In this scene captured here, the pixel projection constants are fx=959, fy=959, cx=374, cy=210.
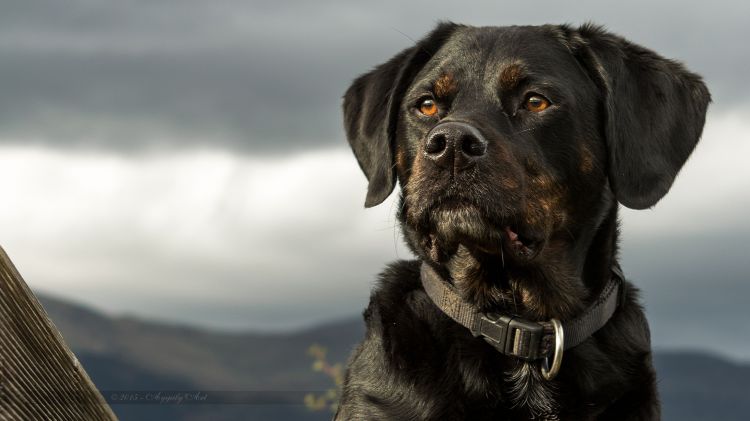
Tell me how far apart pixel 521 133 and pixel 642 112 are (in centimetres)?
74

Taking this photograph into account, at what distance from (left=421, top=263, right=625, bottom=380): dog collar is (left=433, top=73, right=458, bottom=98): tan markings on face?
0.88 meters

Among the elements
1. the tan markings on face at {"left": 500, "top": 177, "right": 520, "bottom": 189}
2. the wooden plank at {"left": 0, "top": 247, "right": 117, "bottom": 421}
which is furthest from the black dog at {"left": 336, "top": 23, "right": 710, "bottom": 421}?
the wooden plank at {"left": 0, "top": 247, "right": 117, "bottom": 421}

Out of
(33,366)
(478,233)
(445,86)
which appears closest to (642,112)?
(445,86)

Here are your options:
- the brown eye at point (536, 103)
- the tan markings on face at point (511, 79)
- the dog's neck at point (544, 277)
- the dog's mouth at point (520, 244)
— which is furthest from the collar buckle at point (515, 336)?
the tan markings on face at point (511, 79)

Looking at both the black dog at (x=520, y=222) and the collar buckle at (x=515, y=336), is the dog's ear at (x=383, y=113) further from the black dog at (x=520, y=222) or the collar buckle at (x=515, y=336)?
the collar buckle at (x=515, y=336)

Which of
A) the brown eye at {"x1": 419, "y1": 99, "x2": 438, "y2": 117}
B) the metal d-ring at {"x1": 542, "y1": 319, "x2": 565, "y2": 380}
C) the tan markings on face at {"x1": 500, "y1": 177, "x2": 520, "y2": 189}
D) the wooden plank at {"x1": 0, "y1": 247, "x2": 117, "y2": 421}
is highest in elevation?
the brown eye at {"x1": 419, "y1": 99, "x2": 438, "y2": 117}

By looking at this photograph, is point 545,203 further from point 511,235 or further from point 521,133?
point 521,133

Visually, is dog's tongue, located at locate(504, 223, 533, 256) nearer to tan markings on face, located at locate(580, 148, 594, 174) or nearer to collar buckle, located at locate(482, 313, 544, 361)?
collar buckle, located at locate(482, 313, 544, 361)

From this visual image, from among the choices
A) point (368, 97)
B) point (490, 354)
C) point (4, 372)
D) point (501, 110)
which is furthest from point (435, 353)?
point (4, 372)

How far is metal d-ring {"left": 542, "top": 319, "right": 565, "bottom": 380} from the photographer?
174 inches

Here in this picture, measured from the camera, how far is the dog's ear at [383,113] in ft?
16.6

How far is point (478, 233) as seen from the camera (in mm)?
4352

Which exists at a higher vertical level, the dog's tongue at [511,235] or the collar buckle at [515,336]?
the dog's tongue at [511,235]

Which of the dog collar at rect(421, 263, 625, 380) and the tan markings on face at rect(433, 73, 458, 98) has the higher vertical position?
the tan markings on face at rect(433, 73, 458, 98)
